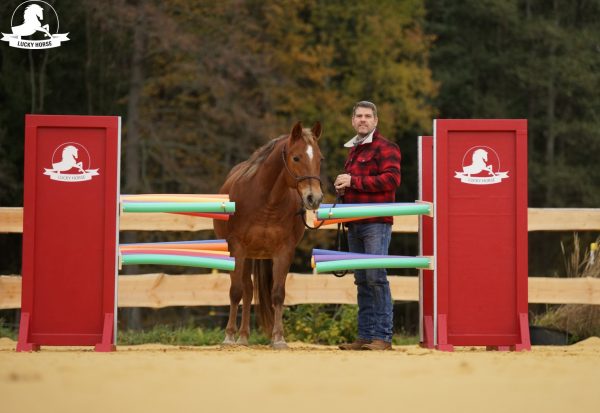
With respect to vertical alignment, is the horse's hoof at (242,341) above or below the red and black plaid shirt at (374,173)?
below

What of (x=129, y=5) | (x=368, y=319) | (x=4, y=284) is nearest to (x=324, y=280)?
(x=368, y=319)

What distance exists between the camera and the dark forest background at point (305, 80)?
2264 cm

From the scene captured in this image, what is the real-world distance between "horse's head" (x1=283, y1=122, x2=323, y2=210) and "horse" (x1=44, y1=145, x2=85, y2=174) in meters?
1.62

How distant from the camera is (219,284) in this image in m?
12.0

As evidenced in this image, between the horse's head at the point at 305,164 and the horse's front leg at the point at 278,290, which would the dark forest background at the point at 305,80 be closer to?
the horse's front leg at the point at 278,290

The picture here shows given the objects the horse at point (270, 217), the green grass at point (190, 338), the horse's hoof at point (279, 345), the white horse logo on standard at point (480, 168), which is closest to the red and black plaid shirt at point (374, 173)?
the horse at point (270, 217)

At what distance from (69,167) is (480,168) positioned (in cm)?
321

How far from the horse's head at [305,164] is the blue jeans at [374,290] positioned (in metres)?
0.83

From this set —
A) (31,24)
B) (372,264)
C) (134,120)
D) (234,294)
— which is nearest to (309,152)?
(372,264)

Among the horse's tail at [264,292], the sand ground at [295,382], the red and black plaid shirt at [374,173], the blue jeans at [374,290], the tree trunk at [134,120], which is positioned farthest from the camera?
the tree trunk at [134,120]

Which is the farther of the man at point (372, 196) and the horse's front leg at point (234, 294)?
the horse's front leg at point (234, 294)

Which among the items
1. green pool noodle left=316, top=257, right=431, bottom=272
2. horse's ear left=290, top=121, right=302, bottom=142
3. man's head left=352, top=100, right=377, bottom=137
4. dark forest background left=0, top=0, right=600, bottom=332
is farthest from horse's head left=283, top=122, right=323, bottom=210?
dark forest background left=0, top=0, right=600, bottom=332

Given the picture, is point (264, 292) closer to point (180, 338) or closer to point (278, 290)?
point (278, 290)

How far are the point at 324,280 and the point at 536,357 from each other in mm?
4168
